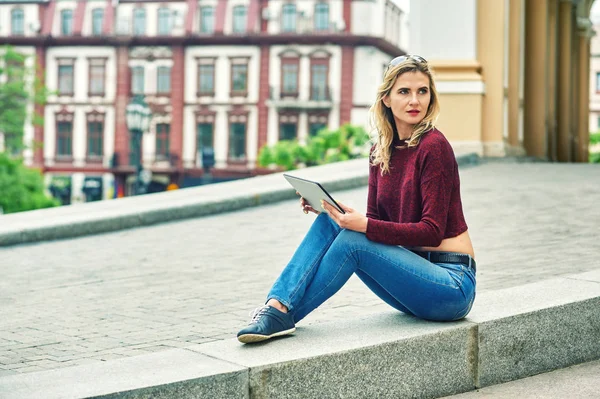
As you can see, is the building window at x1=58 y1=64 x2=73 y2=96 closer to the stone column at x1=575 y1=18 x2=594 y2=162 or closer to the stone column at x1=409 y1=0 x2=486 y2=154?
the stone column at x1=575 y1=18 x2=594 y2=162

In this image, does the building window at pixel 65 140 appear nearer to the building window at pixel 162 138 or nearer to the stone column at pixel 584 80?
the building window at pixel 162 138

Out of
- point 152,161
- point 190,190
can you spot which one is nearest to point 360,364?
point 190,190

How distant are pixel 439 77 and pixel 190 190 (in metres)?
4.83

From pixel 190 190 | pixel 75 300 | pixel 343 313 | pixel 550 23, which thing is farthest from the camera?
pixel 550 23

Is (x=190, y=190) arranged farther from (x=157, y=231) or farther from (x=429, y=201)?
(x=429, y=201)

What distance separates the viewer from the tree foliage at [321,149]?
51.2m

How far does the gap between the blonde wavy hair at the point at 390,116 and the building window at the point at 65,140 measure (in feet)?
193

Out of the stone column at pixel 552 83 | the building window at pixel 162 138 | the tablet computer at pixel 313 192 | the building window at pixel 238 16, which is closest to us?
the tablet computer at pixel 313 192

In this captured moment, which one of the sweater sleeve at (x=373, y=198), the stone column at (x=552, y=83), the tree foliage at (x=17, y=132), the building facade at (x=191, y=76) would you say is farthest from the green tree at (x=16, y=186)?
the sweater sleeve at (x=373, y=198)

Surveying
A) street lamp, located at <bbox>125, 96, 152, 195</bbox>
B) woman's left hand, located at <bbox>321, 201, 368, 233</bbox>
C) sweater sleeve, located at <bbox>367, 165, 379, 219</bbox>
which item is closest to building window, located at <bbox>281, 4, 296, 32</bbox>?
street lamp, located at <bbox>125, 96, 152, 195</bbox>

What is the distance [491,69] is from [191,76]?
45.7 m

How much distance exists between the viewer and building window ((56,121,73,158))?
200ft

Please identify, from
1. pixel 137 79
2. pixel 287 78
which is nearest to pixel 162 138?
pixel 137 79

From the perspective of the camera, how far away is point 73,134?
60.9 m
